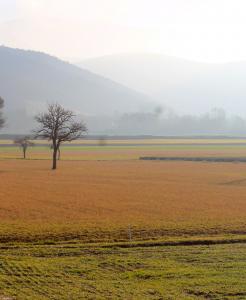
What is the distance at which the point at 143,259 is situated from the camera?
22438 mm

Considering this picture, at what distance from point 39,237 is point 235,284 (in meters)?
11.5

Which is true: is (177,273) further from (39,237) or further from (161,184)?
(161,184)

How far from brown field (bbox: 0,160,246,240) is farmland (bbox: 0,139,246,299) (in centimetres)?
6

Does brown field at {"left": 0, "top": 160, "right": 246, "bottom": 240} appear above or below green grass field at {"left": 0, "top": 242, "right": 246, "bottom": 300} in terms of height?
above

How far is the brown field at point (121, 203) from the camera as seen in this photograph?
96.7 ft

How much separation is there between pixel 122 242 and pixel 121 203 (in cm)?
1402

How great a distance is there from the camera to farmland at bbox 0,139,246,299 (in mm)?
18562

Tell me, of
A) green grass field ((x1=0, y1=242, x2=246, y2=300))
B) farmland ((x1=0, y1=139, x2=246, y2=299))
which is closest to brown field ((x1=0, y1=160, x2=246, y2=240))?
farmland ((x1=0, y1=139, x2=246, y2=299))

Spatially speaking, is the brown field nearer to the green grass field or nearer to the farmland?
the farmland

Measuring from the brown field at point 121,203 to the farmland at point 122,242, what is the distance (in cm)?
6

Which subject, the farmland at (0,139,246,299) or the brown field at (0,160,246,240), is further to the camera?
the brown field at (0,160,246,240)

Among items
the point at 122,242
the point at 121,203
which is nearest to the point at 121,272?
the point at 122,242

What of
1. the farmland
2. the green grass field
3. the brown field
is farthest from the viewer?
the brown field

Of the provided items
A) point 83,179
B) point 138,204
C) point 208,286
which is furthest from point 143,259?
point 83,179
